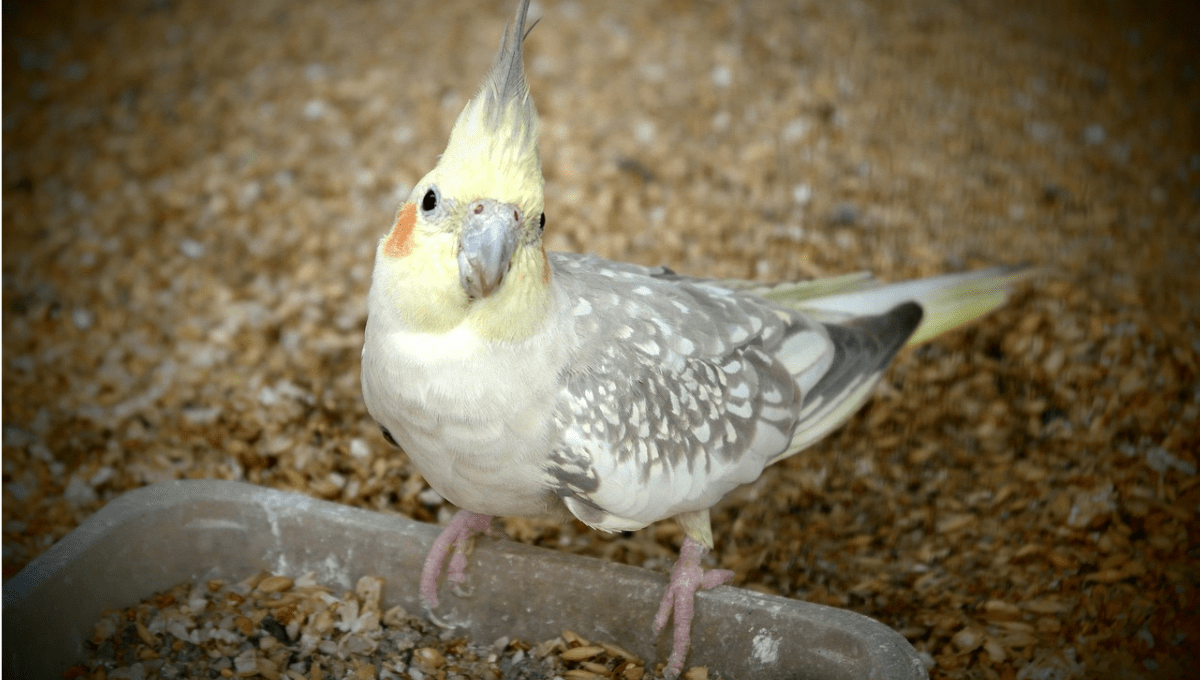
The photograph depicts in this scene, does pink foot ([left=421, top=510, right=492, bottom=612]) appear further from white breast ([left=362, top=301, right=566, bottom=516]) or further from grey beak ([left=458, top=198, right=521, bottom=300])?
grey beak ([left=458, top=198, right=521, bottom=300])

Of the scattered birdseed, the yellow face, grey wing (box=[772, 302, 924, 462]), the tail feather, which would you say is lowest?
the scattered birdseed

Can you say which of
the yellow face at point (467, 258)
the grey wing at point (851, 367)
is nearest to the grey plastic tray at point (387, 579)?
the grey wing at point (851, 367)

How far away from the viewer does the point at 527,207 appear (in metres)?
1.95

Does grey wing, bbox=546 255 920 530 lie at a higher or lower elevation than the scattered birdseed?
higher

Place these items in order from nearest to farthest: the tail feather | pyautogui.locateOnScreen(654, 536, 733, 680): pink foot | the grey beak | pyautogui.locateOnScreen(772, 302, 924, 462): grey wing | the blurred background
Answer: the grey beak → pyautogui.locateOnScreen(654, 536, 733, 680): pink foot → pyautogui.locateOnScreen(772, 302, 924, 462): grey wing → the tail feather → the blurred background

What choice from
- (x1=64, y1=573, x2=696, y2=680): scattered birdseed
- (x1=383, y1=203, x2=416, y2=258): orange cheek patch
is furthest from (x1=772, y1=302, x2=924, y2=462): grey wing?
(x1=383, y1=203, x2=416, y2=258): orange cheek patch

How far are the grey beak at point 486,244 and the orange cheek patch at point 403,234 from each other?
153mm

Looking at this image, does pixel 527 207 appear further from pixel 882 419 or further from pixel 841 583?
pixel 882 419

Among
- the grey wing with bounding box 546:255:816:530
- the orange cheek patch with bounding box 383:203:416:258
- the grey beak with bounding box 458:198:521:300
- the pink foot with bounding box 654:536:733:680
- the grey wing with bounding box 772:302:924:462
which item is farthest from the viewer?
the grey wing with bounding box 772:302:924:462

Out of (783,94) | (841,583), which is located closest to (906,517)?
(841,583)

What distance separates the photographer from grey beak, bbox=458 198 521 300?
184cm

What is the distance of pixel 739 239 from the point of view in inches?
159

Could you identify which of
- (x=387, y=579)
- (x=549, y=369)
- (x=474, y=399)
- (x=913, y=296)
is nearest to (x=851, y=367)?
(x=913, y=296)

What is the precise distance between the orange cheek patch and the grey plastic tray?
2.59ft
